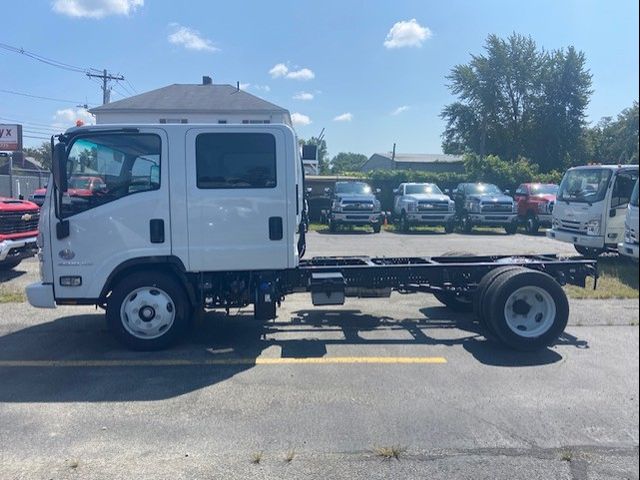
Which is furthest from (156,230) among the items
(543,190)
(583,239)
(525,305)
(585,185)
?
(543,190)

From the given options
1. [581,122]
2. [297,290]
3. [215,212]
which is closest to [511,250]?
[297,290]

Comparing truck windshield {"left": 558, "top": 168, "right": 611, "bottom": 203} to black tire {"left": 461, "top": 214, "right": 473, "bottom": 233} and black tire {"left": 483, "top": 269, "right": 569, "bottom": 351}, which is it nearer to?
black tire {"left": 483, "top": 269, "right": 569, "bottom": 351}

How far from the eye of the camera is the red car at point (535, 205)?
2248 cm

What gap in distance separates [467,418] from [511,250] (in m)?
12.4

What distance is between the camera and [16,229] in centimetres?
1113

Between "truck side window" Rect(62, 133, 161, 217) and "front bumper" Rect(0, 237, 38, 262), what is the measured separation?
18.2 feet

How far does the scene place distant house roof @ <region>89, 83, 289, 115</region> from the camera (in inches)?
1286

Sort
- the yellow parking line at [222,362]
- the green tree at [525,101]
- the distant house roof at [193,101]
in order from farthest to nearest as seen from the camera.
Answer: the green tree at [525,101], the distant house roof at [193,101], the yellow parking line at [222,362]

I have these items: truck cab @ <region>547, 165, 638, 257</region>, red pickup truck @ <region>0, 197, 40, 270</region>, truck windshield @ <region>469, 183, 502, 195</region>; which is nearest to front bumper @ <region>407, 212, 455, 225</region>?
truck windshield @ <region>469, 183, 502, 195</region>

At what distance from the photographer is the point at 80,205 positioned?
5977mm

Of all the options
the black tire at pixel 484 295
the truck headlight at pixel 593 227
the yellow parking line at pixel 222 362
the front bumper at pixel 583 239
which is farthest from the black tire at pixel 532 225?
the yellow parking line at pixel 222 362

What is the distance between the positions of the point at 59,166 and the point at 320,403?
11.8ft

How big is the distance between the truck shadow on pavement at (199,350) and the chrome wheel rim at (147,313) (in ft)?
0.84

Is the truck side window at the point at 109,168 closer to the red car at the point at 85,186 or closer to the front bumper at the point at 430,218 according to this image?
the red car at the point at 85,186
